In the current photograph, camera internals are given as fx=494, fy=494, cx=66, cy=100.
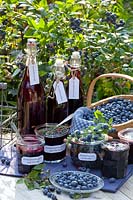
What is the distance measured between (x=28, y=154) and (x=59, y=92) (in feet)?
0.88

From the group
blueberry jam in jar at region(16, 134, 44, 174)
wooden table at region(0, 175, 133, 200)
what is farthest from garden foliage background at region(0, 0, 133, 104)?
wooden table at region(0, 175, 133, 200)

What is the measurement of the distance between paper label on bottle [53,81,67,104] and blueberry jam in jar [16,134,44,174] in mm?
203

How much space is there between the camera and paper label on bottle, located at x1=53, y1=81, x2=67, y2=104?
1.50 m

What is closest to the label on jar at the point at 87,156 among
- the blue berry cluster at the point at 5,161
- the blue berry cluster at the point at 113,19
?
the blue berry cluster at the point at 5,161

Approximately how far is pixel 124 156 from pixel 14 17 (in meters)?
0.97

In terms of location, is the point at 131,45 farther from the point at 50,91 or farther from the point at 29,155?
the point at 29,155

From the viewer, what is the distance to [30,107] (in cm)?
151

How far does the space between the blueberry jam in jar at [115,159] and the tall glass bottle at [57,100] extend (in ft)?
0.84

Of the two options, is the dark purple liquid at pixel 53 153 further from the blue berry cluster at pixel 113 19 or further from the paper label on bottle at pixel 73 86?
the blue berry cluster at pixel 113 19

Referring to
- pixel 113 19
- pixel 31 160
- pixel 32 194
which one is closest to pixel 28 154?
pixel 31 160

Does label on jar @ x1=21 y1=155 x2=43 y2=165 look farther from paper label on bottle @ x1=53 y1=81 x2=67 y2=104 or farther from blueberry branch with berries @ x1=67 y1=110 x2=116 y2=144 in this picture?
paper label on bottle @ x1=53 y1=81 x2=67 y2=104

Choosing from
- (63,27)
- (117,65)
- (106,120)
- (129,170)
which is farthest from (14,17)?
(129,170)

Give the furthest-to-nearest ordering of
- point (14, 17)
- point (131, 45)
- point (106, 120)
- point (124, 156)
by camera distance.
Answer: point (14, 17) < point (131, 45) < point (106, 120) < point (124, 156)

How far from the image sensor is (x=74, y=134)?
135cm
